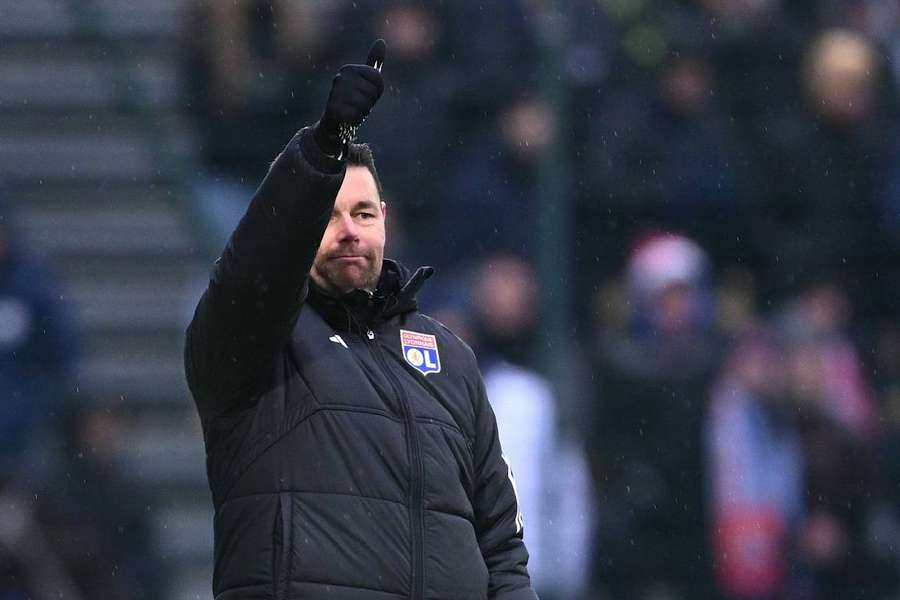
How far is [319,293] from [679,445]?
11.1 ft

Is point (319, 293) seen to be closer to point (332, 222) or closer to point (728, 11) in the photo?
point (332, 222)

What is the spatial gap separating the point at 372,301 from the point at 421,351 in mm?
148

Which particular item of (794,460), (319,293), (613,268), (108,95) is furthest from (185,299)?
(319,293)

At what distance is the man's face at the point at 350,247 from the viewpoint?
3594 mm

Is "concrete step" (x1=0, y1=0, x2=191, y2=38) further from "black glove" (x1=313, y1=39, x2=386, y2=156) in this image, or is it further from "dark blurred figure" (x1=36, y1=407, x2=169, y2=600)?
"black glove" (x1=313, y1=39, x2=386, y2=156)

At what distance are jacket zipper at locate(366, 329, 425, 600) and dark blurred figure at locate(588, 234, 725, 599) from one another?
10.7 feet

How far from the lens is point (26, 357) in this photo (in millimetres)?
6449

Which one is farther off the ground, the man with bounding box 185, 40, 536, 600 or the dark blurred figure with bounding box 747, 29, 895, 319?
the dark blurred figure with bounding box 747, 29, 895, 319

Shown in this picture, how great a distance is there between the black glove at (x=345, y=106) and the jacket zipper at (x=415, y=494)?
531mm

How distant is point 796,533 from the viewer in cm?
682

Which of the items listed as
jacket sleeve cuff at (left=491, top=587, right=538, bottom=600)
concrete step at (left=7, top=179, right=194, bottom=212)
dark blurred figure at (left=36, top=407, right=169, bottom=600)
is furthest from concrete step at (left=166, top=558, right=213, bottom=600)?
jacket sleeve cuff at (left=491, top=587, right=538, bottom=600)

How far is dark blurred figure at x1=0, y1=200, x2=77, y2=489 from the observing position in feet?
21.0

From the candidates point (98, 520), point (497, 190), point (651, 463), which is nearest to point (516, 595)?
point (98, 520)

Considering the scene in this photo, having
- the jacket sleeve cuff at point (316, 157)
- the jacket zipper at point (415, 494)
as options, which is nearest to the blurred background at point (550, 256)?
the jacket zipper at point (415, 494)
